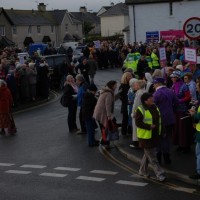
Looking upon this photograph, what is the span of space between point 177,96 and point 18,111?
38.2ft

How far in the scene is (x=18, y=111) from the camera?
23.4 metres

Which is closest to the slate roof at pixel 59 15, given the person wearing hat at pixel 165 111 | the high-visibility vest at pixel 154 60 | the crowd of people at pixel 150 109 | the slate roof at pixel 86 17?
the slate roof at pixel 86 17

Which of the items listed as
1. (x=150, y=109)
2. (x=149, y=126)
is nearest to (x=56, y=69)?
(x=150, y=109)

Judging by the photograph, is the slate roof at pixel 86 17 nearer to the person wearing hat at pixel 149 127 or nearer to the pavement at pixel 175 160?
the pavement at pixel 175 160

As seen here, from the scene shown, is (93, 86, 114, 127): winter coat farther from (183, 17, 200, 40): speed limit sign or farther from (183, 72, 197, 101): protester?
(183, 17, 200, 40): speed limit sign

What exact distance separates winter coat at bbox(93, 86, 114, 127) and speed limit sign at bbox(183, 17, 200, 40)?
3.16 metres

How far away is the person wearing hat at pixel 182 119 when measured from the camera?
12.9 m

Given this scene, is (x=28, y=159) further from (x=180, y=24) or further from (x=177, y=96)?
(x=180, y=24)

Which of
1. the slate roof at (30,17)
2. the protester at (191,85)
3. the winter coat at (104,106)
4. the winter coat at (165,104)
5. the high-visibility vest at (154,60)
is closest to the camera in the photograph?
the winter coat at (165,104)

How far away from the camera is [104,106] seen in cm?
1419

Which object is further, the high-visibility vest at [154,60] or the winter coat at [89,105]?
the high-visibility vest at [154,60]

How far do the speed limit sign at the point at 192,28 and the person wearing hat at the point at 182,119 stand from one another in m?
2.56

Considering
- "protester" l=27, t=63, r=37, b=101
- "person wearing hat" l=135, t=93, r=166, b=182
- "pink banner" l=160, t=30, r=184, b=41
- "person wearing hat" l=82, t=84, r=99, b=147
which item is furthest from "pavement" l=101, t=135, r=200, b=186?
"pink banner" l=160, t=30, r=184, b=41

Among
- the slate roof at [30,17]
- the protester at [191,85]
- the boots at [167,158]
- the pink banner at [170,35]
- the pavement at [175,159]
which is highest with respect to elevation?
the slate roof at [30,17]
